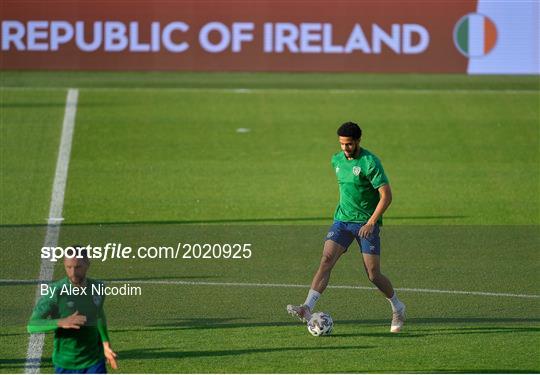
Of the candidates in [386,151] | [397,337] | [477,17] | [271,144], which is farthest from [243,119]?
[397,337]

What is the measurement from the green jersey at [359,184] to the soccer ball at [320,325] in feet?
3.62

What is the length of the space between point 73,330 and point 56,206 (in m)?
14.2

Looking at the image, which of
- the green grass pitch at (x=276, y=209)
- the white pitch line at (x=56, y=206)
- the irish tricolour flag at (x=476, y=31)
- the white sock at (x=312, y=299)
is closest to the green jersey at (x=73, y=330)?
the white pitch line at (x=56, y=206)

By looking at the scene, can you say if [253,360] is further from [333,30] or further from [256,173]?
[333,30]

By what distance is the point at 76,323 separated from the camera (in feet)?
33.8

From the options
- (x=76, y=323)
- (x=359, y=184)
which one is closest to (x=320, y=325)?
(x=359, y=184)

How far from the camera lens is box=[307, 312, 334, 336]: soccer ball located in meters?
14.5

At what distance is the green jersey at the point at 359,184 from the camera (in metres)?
14.4

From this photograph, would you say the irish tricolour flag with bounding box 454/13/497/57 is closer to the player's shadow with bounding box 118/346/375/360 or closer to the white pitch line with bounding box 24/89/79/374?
the white pitch line with bounding box 24/89/79/374

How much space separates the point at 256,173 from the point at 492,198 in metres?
5.15

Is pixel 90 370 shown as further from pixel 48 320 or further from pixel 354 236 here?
pixel 354 236

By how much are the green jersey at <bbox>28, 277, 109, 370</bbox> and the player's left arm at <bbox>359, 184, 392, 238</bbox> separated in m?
4.42

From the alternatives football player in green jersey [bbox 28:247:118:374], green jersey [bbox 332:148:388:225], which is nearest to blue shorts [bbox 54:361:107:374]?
football player in green jersey [bbox 28:247:118:374]

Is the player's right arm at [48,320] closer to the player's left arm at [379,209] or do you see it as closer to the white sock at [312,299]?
the white sock at [312,299]
